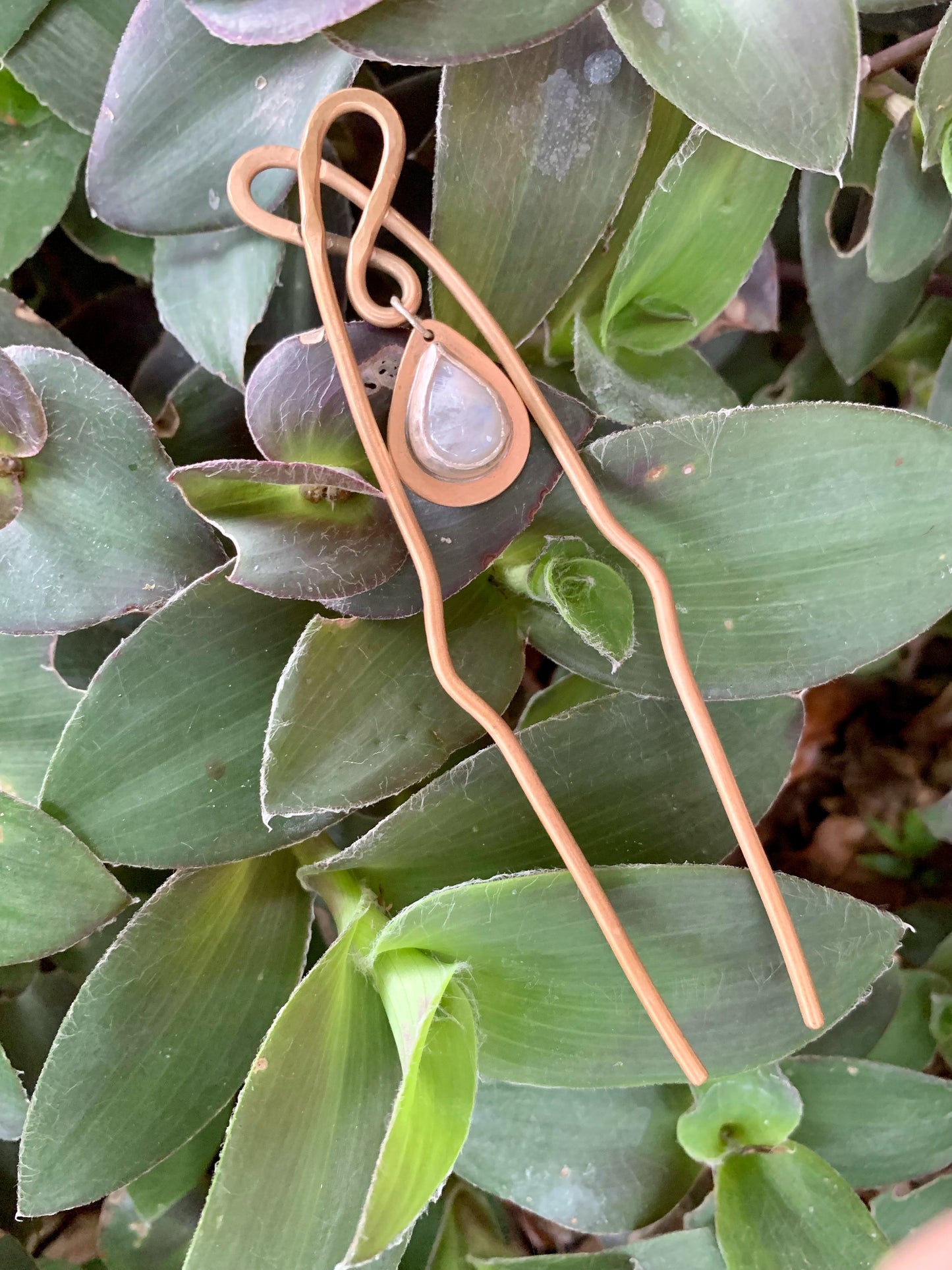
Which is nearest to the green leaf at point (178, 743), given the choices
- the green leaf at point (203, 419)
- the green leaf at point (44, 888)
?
the green leaf at point (44, 888)

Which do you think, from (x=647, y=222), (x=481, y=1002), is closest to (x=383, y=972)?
(x=481, y=1002)

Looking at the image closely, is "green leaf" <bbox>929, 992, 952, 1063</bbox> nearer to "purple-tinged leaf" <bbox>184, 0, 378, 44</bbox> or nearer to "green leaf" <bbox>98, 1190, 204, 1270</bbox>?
"green leaf" <bbox>98, 1190, 204, 1270</bbox>

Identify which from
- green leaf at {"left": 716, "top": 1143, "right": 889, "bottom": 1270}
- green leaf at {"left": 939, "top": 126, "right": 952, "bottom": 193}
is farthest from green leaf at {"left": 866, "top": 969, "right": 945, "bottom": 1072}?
green leaf at {"left": 939, "top": 126, "right": 952, "bottom": 193}

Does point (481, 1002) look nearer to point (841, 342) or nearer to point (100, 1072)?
point (100, 1072)

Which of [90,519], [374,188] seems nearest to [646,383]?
[374,188]

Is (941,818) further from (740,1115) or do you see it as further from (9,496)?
(9,496)

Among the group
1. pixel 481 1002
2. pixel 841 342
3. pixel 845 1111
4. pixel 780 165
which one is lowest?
pixel 845 1111
